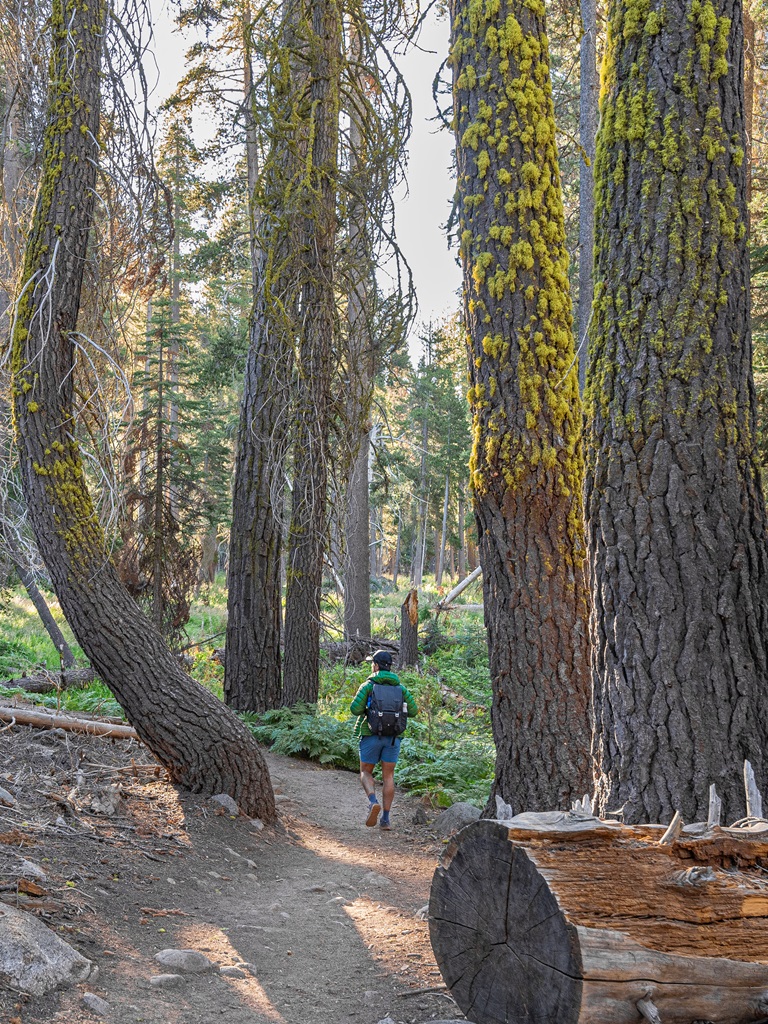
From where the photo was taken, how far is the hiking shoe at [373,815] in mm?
8180

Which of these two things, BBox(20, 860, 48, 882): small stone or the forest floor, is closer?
the forest floor

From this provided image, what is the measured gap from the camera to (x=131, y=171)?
6.58 m

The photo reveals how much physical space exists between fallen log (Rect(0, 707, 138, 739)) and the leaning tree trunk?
169cm

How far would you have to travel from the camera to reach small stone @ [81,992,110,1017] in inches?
139

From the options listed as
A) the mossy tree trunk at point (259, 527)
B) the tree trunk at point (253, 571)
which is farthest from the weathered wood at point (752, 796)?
the tree trunk at point (253, 571)

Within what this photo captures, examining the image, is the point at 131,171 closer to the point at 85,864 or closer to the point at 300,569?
the point at 85,864

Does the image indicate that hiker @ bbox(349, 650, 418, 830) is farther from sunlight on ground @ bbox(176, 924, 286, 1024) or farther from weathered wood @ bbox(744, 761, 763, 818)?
weathered wood @ bbox(744, 761, 763, 818)

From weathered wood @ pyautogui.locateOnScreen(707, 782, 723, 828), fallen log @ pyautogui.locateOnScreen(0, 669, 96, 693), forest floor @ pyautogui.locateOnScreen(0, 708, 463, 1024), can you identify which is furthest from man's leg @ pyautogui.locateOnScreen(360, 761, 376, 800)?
weathered wood @ pyautogui.locateOnScreen(707, 782, 723, 828)

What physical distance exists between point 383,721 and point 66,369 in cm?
463

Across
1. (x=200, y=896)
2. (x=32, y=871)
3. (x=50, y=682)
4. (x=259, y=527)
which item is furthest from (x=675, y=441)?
(x=50, y=682)

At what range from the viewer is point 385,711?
27.5 ft

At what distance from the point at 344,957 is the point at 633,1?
5.46 meters

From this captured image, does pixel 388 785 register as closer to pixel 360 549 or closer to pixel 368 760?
pixel 368 760

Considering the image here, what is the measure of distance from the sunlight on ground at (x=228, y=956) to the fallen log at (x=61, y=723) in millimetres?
2996
